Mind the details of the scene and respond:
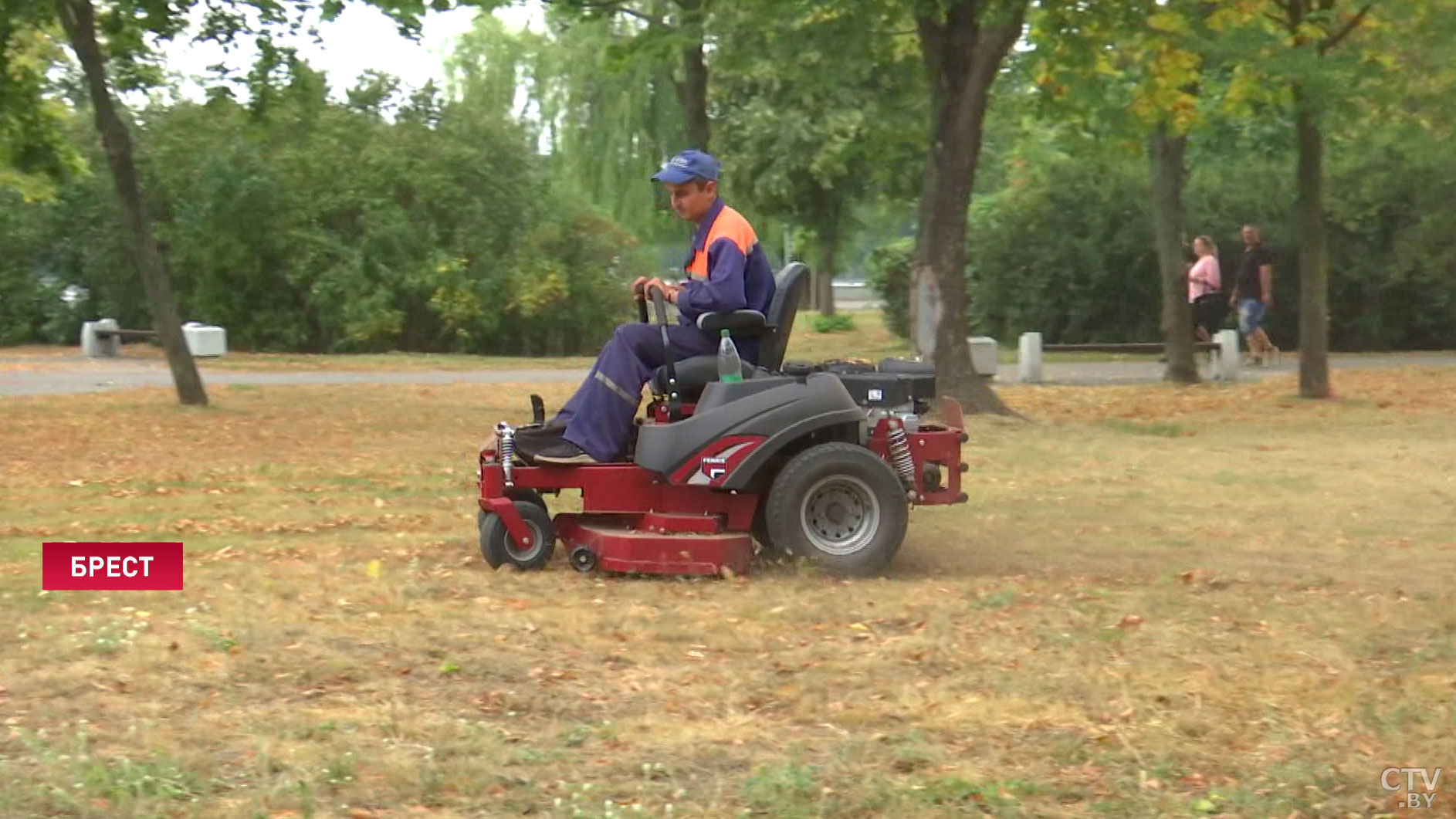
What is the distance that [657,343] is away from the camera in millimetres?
8867

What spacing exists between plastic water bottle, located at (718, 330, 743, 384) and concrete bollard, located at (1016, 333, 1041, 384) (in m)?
16.2

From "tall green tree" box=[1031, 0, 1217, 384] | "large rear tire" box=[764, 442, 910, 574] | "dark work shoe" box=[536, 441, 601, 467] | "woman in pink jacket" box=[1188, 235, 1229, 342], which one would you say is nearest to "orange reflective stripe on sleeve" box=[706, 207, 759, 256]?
"large rear tire" box=[764, 442, 910, 574]

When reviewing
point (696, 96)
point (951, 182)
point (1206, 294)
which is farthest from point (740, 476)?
point (1206, 294)

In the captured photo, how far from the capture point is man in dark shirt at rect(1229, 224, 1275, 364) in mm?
24672

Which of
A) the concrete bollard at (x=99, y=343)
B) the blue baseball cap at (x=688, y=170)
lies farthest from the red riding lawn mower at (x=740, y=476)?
the concrete bollard at (x=99, y=343)

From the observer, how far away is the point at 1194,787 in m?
5.41

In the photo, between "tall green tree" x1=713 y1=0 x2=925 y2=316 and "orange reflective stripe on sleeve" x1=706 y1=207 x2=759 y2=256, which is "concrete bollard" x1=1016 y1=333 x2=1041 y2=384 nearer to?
"tall green tree" x1=713 y1=0 x2=925 y2=316

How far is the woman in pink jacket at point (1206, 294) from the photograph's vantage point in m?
25.0

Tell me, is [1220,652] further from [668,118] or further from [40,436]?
[668,118]

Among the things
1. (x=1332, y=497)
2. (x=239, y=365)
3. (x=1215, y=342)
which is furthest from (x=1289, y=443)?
(x=239, y=365)

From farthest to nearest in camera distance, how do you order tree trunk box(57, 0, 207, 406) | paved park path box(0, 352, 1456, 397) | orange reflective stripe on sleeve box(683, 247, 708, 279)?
paved park path box(0, 352, 1456, 397) → tree trunk box(57, 0, 207, 406) → orange reflective stripe on sleeve box(683, 247, 708, 279)

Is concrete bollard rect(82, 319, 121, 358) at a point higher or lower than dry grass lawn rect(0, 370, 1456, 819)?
higher

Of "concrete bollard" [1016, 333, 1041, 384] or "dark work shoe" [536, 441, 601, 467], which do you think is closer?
"dark work shoe" [536, 441, 601, 467]

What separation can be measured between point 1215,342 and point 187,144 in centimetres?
1720
